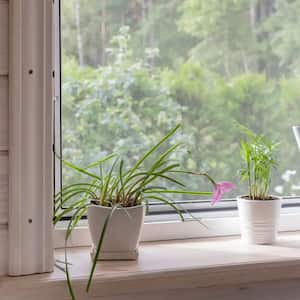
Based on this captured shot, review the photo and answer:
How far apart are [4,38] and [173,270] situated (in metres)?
0.56

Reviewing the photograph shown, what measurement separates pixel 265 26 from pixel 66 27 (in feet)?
1.76

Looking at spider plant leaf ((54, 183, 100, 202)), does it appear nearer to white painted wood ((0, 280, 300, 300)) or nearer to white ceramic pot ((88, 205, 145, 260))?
white ceramic pot ((88, 205, 145, 260))

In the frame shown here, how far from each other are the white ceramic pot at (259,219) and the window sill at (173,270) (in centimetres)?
3

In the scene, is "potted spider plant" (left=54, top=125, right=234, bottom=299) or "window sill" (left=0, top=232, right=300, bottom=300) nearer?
"window sill" (left=0, top=232, right=300, bottom=300)

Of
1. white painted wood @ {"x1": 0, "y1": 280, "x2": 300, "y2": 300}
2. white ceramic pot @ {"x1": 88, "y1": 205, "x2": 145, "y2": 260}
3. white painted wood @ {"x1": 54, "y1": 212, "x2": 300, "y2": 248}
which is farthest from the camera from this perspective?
white painted wood @ {"x1": 54, "y1": 212, "x2": 300, "y2": 248}

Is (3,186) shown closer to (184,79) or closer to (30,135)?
(30,135)

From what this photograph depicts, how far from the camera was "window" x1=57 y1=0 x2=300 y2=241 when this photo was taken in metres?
1.45

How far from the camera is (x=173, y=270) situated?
3.88 feet

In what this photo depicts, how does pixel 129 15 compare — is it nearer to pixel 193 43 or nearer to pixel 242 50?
pixel 193 43

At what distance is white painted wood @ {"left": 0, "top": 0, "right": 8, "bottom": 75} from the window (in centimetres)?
31

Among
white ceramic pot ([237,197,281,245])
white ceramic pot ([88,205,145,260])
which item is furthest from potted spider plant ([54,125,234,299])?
white ceramic pot ([237,197,281,245])

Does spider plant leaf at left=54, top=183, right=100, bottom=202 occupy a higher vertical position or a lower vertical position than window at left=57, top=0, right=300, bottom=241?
lower

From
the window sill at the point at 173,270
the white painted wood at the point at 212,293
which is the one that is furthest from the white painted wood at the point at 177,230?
the white painted wood at the point at 212,293

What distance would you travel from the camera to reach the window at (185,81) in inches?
57.1
